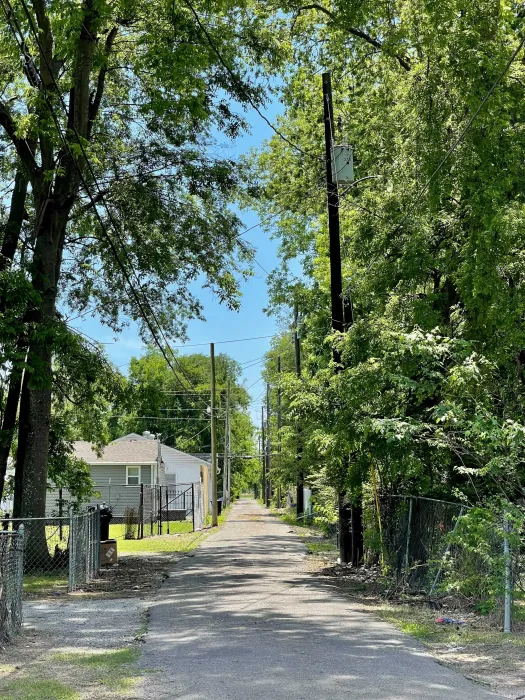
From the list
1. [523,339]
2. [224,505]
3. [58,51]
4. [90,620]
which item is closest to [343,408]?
[523,339]

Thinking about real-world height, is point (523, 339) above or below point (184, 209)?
below

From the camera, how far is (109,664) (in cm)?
680

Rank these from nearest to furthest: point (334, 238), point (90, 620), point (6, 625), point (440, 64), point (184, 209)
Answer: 1. point (6, 625)
2. point (90, 620)
3. point (440, 64)
4. point (334, 238)
5. point (184, 209)

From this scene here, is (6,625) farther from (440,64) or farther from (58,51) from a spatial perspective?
(440,64)

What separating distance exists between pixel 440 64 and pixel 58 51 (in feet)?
22.2

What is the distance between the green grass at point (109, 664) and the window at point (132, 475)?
106 feet

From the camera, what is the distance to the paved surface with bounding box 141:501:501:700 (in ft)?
19.2

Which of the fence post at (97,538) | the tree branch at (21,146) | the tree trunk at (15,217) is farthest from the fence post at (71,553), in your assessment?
the tree branch at (21,146)

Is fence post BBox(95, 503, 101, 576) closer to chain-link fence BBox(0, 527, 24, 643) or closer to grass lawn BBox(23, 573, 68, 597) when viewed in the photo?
grass lawn BBox(23, 573, 68, 597)

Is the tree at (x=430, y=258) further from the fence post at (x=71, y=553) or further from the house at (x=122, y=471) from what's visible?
the house at (x=122, y=471)

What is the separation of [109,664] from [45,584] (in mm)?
7176

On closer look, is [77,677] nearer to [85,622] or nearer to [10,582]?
[10,582]

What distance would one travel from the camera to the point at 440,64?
1231cm

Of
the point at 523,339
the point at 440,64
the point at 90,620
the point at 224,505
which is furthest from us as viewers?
the point at 224,505
